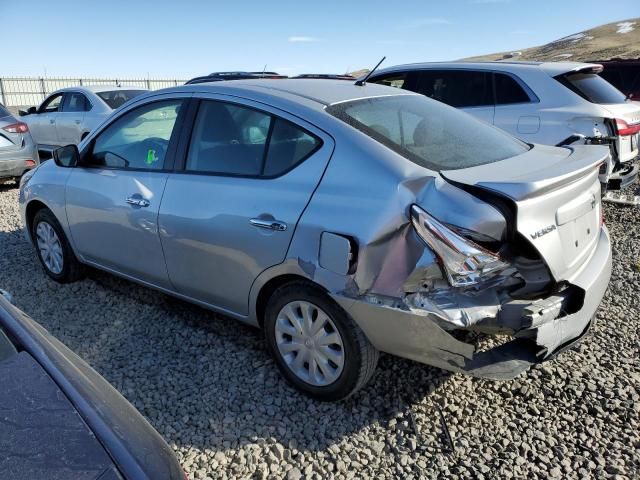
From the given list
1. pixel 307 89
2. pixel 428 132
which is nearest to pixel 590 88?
pixel 428 132

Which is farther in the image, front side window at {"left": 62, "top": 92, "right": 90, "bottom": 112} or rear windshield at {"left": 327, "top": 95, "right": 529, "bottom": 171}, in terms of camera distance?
→ front side window at {"left": 62, "top": 92, "right": 90, "bottom": 112}

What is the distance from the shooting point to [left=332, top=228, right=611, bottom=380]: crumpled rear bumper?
2.34 m

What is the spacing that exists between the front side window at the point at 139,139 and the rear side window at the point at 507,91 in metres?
4.18

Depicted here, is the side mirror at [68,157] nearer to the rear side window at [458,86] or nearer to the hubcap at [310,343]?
the hubcap at [310,343]

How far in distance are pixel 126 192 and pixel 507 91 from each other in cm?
459

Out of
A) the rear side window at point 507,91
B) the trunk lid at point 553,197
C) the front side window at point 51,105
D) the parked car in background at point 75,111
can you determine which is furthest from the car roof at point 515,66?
the front side window at point 51,105

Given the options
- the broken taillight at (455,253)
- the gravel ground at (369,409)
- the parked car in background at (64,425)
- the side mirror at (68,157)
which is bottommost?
the gravel ground at (369,409)

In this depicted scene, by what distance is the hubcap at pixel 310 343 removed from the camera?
107 inches

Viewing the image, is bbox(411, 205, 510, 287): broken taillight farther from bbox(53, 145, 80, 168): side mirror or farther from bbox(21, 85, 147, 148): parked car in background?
bbox(21, 85, 147, 148): parked car in background

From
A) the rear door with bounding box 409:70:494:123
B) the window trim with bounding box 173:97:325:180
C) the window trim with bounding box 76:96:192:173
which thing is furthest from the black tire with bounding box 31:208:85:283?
the rear door with bounding box 409:70:494:123

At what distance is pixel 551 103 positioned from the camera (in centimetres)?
584

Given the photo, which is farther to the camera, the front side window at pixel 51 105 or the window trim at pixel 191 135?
the front side window at pixel 51 105

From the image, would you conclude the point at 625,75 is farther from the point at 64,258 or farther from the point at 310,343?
the point at 64,258

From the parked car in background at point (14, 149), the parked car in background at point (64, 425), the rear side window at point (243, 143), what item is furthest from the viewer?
the parked car in background at point (14, 149)
